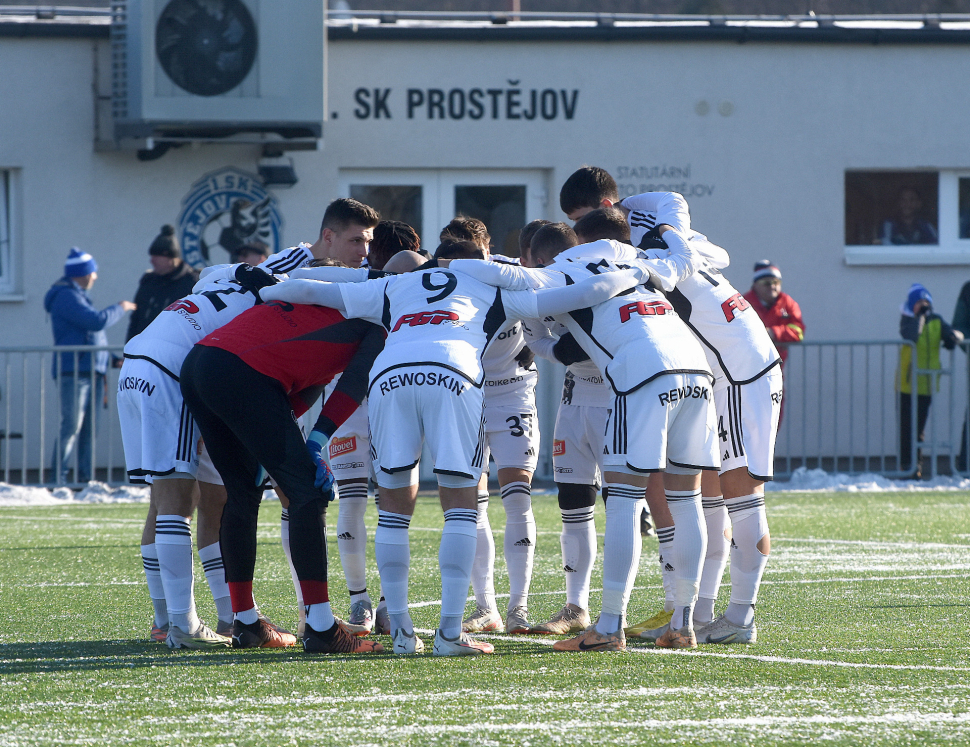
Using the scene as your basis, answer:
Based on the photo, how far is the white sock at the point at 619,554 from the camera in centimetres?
570

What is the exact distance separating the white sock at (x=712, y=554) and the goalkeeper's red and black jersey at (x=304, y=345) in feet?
5.49

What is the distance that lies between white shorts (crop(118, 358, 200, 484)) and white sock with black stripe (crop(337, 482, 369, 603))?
2.78ft

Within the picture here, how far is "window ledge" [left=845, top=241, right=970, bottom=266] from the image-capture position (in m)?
16.3

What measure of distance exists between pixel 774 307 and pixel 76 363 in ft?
21.5

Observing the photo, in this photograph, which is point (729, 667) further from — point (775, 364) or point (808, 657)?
point (775, 364)

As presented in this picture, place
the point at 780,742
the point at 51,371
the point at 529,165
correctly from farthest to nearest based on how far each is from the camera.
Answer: the point at 529,165 < the point at 51,371 < the point at 780,742

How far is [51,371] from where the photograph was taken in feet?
44.0

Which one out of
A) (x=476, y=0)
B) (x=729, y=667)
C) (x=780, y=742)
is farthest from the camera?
(x=476, y=0)

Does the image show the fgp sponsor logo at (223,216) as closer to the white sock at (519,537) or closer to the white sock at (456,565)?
the white sock at (519,537)

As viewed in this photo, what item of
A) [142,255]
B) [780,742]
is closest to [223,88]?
[142,255]

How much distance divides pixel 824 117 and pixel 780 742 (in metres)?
13.0

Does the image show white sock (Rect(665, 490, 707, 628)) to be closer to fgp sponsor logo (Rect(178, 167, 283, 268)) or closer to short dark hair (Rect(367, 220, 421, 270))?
short dark hair (Rect(367, 220, 421, 270))

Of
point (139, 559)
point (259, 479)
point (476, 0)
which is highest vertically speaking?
point (476, 0)

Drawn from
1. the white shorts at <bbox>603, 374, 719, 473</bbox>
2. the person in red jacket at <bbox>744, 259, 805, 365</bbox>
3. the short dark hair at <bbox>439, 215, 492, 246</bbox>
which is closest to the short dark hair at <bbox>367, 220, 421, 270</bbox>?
the short dark hair at <bbox>439, 215, 492, 246</bbox>
